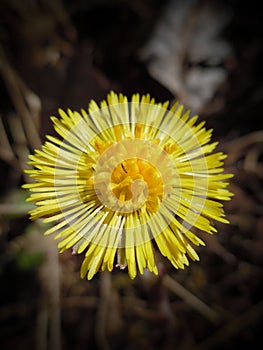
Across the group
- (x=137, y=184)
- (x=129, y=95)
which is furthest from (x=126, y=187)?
(x=129, y=95)

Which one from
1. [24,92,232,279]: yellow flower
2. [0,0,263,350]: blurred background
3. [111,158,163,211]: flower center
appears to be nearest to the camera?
[24,92,232,279]: yellow flower

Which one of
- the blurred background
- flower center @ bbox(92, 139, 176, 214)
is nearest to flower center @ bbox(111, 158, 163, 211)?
flower center @ bbox(92, 139, 176, 214)

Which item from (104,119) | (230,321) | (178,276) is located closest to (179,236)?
(104,119)

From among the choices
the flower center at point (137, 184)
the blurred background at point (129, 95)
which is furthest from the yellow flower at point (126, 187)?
the blurred background at point (129, 95)

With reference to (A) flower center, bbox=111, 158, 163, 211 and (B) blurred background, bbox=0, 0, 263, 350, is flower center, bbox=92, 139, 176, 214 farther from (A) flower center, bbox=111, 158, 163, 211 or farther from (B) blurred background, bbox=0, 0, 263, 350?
(B) blurred background, bbox=0, 0, 263, 350

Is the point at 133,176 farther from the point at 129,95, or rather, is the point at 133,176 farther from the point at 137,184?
the point at 129,95

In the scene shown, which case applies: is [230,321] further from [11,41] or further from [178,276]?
[11,41]

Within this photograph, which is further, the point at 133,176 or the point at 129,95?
the point at 129,95
